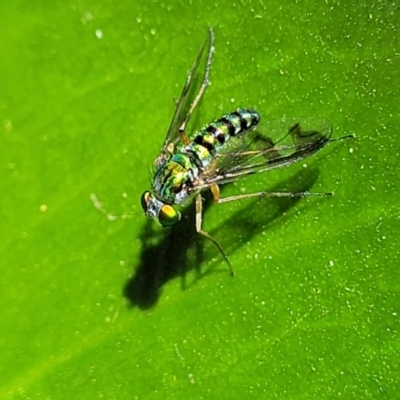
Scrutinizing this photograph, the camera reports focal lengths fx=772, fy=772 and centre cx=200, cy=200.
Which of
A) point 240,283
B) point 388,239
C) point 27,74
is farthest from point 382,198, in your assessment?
point 27,74

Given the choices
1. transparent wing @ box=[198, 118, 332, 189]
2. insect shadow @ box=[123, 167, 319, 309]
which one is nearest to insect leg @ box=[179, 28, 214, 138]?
transparent wing @ box=[198, 118, 332, 189]

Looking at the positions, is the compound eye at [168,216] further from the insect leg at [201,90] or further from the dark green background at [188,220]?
the insect leg at [201,90]

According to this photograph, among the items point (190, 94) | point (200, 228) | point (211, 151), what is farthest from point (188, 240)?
point (190, 94)

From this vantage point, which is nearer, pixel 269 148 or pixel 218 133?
pixel 269 148

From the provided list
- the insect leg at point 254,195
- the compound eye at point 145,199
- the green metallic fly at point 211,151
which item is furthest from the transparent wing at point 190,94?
the insect leg at point 254,195

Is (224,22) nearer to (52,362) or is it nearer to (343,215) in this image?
(343,215)

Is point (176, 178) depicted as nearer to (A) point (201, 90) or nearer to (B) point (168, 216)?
(B) point (168, 216)

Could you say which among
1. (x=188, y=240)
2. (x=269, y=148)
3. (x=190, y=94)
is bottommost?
(x=188, y=240)
